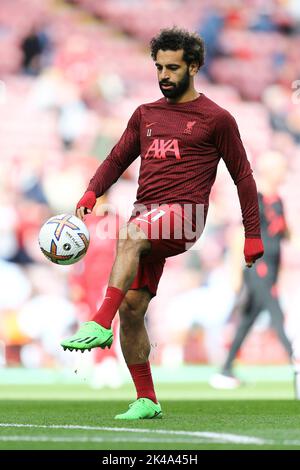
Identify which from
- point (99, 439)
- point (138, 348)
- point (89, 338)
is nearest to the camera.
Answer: point (99, 439)

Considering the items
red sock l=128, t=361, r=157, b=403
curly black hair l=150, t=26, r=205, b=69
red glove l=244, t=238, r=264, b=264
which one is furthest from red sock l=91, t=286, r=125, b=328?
curly black hair l=150, t=26, r=205, b=69

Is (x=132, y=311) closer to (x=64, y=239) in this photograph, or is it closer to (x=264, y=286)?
(x=64, y=239)

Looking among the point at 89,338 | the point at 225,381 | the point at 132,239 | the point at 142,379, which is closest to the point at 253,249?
the point at 132,239

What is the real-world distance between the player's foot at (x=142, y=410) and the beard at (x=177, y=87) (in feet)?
5.33

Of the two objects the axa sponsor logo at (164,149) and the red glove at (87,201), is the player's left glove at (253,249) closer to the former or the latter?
the axa sponsor logo at (164,149)

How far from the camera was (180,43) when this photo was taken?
21.1ft

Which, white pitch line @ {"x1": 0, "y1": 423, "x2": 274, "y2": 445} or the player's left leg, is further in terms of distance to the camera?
the player's left leg

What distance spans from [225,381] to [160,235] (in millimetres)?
5259

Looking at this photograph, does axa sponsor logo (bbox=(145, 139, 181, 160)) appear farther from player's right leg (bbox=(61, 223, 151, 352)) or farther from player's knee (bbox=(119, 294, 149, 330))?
player's knee (bbox=(119, 294, 149, 330))

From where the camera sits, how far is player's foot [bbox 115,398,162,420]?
6379 mm

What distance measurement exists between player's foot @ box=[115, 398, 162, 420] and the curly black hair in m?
1.82

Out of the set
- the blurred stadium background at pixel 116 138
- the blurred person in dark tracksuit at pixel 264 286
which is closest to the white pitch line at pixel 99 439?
the blurred person in dark tracksuit at pixel 264 286

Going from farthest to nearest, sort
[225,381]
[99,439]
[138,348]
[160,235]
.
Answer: [225,381] < [138,348] < [160,235] < [99,439]
